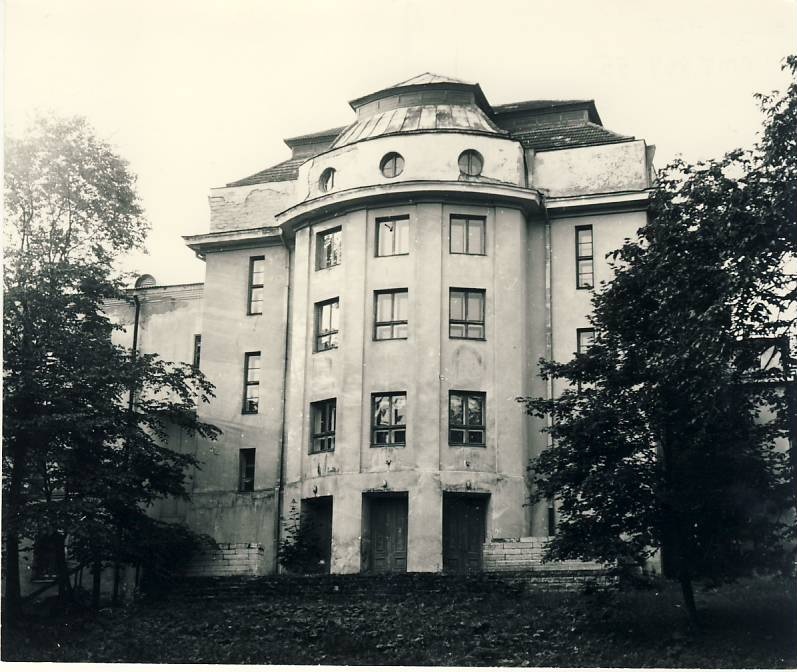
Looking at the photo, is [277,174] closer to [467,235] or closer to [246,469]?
[467,235]

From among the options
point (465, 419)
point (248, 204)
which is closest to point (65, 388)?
point (465, 419)

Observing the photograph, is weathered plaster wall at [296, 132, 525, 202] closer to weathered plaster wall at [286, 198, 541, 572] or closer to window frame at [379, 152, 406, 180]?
window frame at [379, 152, 406, 180]

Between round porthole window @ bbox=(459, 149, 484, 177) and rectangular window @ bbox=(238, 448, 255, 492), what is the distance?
10550 mm

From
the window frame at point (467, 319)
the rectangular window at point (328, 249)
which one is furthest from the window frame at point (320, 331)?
the window frame at point (467, 319)

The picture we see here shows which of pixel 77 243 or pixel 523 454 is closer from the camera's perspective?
pixel 523 454

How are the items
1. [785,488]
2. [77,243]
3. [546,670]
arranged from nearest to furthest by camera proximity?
1. [546,670]
2. [785,488]
3. [77,243]

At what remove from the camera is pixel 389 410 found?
105ft

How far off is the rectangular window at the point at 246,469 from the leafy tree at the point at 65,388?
8.16 feet

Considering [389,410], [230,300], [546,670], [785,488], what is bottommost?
[546,670]

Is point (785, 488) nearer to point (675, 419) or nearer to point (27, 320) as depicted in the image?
point (675, 419)

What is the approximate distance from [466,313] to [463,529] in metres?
5.94

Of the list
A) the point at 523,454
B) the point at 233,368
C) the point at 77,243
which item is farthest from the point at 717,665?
the point at 77,243

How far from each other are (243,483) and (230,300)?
5.79 m

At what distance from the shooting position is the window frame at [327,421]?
32.8 metres
